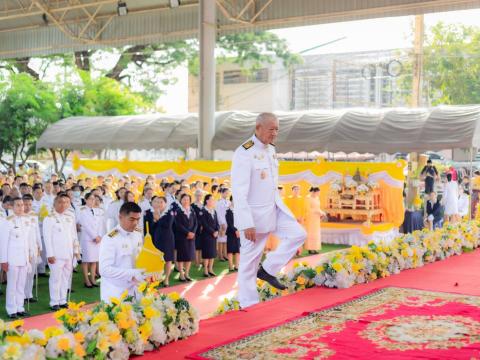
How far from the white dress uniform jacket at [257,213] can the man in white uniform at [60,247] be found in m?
3.18

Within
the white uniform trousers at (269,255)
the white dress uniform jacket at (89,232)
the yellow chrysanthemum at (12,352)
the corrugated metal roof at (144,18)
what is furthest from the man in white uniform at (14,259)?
the corrugated metal roof at (144,18)

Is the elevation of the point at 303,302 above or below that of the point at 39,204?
below

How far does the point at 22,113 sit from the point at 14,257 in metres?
16.5

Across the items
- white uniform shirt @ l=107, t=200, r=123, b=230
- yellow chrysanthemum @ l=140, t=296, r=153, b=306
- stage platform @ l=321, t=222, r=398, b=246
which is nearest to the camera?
yellow chrysanthemum @ l=140, t=296, r=153, b=306

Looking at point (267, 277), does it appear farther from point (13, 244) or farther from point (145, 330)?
point (13, 244)

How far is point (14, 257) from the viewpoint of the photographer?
26.6ft

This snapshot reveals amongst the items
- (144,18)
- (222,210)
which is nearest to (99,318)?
(222,210)

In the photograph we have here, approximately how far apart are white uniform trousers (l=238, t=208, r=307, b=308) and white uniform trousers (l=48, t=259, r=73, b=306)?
315cm

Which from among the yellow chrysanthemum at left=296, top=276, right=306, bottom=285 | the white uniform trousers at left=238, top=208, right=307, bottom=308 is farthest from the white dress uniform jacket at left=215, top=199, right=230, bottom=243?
the white uniform trousers at left=238, top=208, right=307, bottom=308

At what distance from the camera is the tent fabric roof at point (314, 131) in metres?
15.4

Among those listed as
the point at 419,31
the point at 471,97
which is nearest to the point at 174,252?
the point at 419,31

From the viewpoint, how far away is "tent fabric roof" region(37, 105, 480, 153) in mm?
15445

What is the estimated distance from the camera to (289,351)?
4309 millimetres

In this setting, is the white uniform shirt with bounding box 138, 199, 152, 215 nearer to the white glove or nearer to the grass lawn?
the grass lawn
